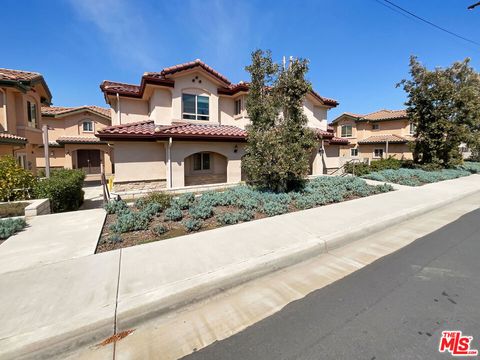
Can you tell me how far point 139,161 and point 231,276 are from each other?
9541 mm

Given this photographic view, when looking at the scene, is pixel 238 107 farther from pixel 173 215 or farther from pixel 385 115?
pixel 385 115

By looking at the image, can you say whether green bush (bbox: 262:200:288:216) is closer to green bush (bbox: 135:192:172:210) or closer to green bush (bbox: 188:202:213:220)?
green bush (bbox: 188:202:213:220)

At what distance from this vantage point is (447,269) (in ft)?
13.4

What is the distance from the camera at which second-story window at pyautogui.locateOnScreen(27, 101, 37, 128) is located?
13602 millimetres

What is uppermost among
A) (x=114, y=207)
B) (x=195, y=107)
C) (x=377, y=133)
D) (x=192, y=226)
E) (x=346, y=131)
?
(x=346, y=131)

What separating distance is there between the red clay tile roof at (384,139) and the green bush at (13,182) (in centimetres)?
3300

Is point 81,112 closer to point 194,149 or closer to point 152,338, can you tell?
point 194,149

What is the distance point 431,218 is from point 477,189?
26.7 feet

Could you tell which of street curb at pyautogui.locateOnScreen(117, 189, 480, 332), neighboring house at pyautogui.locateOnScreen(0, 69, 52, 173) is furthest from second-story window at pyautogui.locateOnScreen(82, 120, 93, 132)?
street curb at pyautogui.locateOnScreen(117, 189, 480, 332)

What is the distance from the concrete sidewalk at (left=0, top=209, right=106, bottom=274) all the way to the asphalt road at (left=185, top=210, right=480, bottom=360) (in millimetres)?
3619

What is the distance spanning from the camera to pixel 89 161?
79.3ft

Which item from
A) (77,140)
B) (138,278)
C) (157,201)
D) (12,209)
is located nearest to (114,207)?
(157,201)

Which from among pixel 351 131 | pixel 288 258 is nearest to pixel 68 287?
pixel 288 258

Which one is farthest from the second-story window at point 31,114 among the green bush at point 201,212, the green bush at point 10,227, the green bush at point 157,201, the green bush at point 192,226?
the green bush at point 192,226
